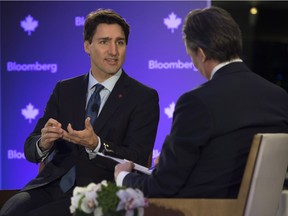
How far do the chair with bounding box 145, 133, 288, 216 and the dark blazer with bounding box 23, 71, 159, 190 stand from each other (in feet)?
2.46

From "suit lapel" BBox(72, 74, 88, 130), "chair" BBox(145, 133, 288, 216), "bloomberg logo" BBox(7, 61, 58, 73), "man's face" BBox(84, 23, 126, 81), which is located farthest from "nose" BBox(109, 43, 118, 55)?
"bloomberg logo" BBox(7, 61, 58, 73)

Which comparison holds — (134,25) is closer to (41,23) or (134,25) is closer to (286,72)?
(41,23)

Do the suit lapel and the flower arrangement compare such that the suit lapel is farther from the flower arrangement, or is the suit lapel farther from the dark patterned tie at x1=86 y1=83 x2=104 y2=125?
the flower arrangement

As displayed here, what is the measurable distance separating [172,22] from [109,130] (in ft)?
9.99

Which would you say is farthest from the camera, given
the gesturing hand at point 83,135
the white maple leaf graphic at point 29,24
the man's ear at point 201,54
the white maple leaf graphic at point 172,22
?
the white maple leaf graphic at point 29,24

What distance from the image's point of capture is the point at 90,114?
10.7ft

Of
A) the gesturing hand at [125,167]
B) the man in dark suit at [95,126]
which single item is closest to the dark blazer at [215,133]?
the gesturing hand at [125,167]

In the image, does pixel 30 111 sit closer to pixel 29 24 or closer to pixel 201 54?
pixel 29 24

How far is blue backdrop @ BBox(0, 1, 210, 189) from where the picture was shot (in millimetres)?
6008

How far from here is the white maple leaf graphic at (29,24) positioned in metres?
6.12

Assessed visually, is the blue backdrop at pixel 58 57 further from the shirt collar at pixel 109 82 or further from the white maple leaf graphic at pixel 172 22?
the shirt collar at pixel 109 82

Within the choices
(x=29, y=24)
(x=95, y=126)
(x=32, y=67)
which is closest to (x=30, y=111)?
(x=32, y=67)

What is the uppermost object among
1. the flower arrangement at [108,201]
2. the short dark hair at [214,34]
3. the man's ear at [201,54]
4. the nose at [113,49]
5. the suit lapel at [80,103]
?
the nose at [113,49]

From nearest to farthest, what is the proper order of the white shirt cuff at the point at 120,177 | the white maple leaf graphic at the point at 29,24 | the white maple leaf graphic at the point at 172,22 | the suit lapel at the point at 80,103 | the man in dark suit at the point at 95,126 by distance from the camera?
the white shirt cuff at the point at 120,177
the man in dark suit at the point at 95,126
the suit lapel at the point at 80,103
the white maple leaf graphic at the point at 172,22
the white maple leaf graphic at the point at 29,24
